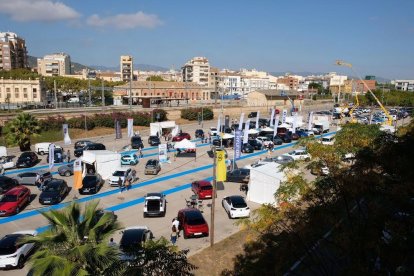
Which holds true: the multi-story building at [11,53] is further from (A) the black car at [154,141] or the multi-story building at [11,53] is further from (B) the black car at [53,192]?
(B) the black car at [53,192]

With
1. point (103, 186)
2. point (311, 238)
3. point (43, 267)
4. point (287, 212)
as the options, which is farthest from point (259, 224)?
point (103, 186)

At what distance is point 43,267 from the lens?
8086 mm

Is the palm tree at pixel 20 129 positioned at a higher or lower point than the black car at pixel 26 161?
higher

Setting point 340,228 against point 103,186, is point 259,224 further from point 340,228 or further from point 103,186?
point 103,186

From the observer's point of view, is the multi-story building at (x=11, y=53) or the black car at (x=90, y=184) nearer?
the black car at (x=90, y=184)

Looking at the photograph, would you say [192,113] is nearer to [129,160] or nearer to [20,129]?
[129,160]

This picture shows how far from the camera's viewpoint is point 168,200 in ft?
78.2

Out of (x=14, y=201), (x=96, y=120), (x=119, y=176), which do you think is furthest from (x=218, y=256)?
(x=96, y=120)

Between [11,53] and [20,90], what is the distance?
48.5 metres

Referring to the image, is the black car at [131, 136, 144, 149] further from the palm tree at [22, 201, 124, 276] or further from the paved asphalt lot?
the palm tree at [22, 201, 124, 276]

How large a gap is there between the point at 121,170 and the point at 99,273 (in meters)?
19.5

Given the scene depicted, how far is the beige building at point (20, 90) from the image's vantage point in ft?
260

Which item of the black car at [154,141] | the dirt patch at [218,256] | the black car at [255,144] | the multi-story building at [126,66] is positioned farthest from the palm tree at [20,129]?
the multi-story building at [126,66]

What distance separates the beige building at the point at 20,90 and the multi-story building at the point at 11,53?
44601mm
